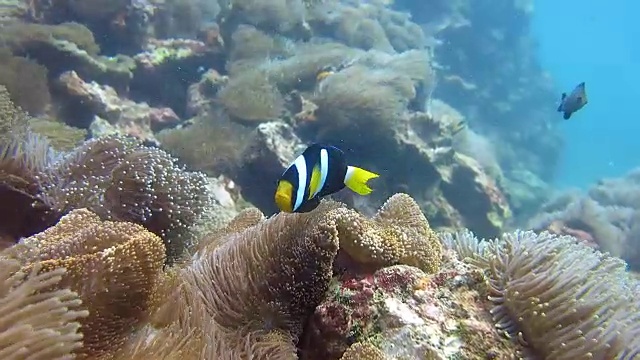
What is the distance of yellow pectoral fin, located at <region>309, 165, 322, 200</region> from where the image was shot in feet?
6.19

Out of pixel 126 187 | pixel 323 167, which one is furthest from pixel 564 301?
pixel 126 187

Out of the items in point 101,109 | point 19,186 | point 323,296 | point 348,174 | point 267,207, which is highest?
point 348,174

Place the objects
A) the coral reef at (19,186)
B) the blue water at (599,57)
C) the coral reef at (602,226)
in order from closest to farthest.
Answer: the coral reef at (19,186) < the coral reef at (602,226) < the blue water at (599,57)

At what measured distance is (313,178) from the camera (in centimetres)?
190

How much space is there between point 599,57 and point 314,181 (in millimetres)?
107249

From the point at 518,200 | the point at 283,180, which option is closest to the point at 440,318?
the point at 283,180

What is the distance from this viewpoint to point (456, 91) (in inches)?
798

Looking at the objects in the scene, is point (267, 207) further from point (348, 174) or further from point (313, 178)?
point (313, 178)

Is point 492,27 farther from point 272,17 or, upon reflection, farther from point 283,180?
A: point 283,180

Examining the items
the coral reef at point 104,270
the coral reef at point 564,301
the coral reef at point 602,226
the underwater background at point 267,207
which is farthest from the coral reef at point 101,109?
the coral reef at point 602,226

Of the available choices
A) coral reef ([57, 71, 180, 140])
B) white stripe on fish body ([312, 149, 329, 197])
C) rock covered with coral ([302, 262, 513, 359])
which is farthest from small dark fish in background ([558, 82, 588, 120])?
coral reef ([57, 71, 180, 140])

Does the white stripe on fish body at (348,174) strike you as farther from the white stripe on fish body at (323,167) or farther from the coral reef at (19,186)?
the coral reef at (19,186)

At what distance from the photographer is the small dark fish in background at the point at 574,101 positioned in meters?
6.33

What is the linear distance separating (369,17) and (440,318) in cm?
1476
